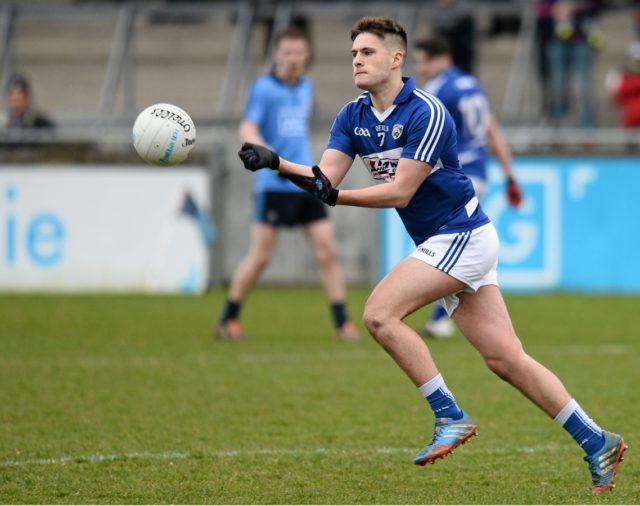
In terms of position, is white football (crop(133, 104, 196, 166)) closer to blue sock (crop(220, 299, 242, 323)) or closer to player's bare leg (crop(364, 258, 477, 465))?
player's bare leg (crop(364, 258, 477, 465))

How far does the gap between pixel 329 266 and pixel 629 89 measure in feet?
27.3

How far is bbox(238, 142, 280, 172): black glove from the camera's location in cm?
605

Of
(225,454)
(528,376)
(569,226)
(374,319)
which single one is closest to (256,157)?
(374,319)

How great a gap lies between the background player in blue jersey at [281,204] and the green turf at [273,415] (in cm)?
40

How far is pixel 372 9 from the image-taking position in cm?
2073

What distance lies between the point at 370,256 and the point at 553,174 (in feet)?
7.98

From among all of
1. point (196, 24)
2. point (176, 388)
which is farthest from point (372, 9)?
point (176, 388)

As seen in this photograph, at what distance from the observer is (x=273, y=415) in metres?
8.20

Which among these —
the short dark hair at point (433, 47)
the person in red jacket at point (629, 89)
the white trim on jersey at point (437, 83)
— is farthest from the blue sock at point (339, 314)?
the person in red jacket at point (629, 89)

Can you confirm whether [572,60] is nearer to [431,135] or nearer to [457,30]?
[457,30]

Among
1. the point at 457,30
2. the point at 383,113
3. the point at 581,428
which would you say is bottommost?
the point at 581,428

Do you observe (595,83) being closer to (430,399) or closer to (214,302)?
(214,302)

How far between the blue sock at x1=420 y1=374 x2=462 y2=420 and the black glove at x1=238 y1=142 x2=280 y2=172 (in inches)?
48.2

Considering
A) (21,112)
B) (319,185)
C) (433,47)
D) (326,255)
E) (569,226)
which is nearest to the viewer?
(319,185)
